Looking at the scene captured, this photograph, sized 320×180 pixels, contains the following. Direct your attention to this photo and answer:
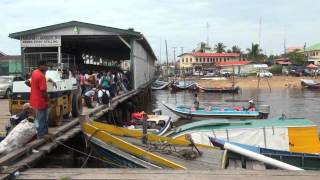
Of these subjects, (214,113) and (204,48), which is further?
(204,48)

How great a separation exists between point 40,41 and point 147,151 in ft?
74.9

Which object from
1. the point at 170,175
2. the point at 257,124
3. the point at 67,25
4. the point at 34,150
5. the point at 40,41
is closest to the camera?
the point at 170,175

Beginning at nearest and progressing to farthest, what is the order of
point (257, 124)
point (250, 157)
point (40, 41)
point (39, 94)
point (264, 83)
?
1. point (250, 157)
2. point (39, 94)
3. point (257, 124)
4. point (40, 41)
5. point (264, 83)

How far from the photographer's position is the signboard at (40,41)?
31.4 meters

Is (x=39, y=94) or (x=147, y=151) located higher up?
(x=39, y=94)

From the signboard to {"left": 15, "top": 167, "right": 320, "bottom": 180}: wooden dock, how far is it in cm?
2418

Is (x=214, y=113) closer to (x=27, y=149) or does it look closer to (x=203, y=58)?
(x=27, y=149)

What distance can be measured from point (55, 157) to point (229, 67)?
10932 cm

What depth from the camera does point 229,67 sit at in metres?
120

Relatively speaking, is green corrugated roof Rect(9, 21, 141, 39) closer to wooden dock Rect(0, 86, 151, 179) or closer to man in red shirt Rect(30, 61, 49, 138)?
wooden dock Rect(0, 86, 151, 179)

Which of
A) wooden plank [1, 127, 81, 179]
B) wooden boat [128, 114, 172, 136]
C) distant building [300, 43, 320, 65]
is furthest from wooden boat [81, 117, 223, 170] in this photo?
distant building [300, 43, 320, 65]

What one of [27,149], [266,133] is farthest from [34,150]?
[266,133]

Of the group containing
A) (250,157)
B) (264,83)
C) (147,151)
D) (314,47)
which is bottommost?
(264,83)

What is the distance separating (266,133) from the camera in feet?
53.4
